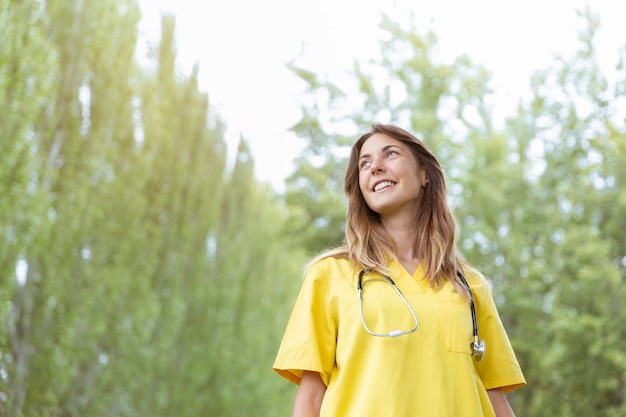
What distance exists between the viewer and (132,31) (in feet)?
43.2

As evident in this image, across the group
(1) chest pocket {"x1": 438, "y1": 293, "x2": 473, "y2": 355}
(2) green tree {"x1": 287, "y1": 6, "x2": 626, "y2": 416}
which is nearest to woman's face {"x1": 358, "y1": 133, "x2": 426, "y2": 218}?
(1) chest pocket {"x1": 438, "y1": 293, "x2": 473, "y2": 355}

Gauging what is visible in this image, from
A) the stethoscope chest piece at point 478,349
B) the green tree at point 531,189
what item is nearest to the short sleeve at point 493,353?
the stethoscope chest piece at point 478,349

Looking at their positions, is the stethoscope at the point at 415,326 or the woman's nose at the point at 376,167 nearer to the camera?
the stethoscope at the point at 415,326

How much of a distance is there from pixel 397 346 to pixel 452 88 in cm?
1125

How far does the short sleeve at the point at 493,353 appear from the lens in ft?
7.86

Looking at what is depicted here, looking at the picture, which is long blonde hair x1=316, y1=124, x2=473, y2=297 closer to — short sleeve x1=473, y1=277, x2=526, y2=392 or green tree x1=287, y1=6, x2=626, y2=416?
short sleeve x1=473, y1=277, x2=526, y2=392

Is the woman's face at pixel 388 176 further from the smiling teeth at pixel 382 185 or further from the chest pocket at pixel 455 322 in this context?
the chest pocket at pixel 455 322

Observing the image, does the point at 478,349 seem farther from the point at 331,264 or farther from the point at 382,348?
the point at 331,264

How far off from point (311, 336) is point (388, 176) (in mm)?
539

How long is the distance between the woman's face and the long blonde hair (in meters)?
0.03

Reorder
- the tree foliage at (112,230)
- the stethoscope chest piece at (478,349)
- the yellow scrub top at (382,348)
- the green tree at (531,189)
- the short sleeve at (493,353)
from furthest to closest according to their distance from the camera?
the green tree at (531,189)
the tree foliage at (112,230)
the short sleeve at (493,353)
the stethoscope chest piece at (478,349)
the yellow scrub top at (382,348)

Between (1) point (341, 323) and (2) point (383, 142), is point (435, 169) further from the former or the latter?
(1) point (341, 323)

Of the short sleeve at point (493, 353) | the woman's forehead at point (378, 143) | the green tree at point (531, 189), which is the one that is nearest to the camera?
the short sleeve at point (493, 353)

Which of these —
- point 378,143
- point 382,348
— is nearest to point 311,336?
point 382,348
